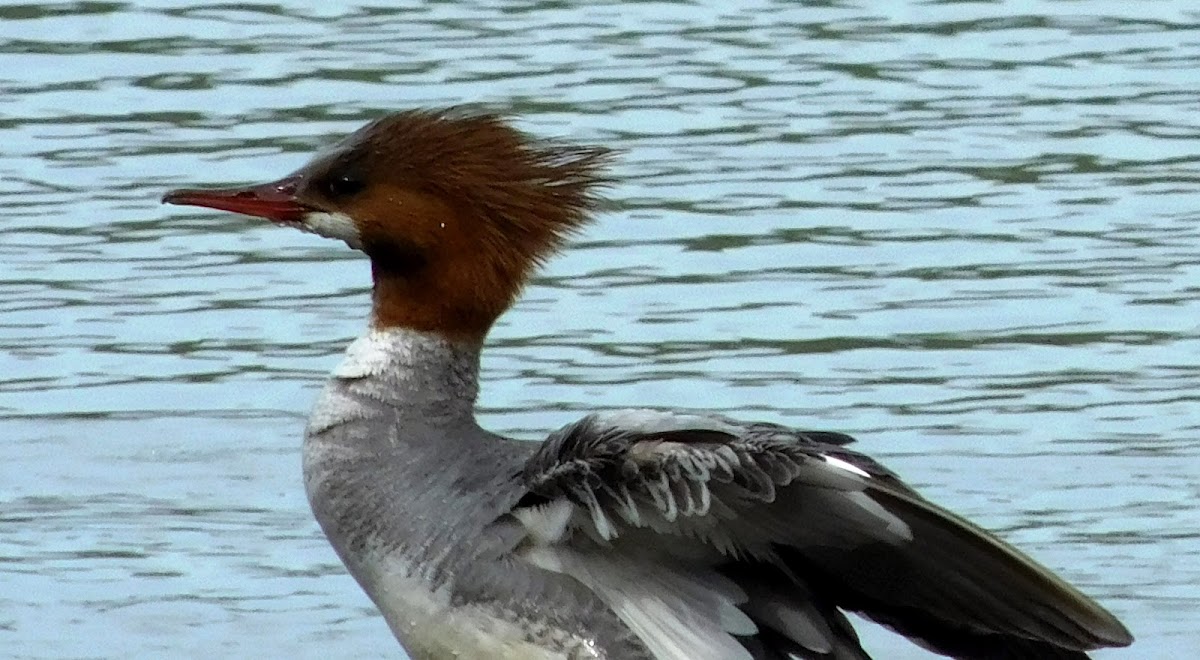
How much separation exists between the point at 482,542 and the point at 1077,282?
14.5 feet

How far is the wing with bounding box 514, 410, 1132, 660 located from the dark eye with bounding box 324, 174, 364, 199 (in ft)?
2.94

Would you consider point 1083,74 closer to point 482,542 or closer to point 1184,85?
point 1184,85

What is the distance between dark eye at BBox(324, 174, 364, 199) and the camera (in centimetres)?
719

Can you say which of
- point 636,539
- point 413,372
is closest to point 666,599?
point 636,539

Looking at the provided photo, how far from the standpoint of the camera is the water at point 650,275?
353 inches

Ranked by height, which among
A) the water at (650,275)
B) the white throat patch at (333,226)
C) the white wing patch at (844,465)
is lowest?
the water at (650,275)

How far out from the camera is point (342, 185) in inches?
284

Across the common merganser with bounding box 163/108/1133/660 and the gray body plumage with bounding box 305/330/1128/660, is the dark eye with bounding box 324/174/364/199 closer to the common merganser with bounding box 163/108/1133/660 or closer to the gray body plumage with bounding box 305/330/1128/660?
the common merganser with bounding box 163/108/1133/660

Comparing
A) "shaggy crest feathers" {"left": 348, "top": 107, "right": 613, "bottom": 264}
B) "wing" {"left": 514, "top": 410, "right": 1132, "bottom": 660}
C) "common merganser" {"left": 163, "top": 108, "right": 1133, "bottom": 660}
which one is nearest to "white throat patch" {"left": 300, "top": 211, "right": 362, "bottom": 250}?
"common merganser" {"left": 163, "top": 108, "right": 1133, "bottom": 660}

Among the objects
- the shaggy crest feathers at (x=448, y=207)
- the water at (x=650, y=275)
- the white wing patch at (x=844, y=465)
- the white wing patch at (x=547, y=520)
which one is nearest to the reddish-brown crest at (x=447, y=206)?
the shaggy crest feathers at (x=448, y=207)

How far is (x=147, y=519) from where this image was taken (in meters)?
9.20

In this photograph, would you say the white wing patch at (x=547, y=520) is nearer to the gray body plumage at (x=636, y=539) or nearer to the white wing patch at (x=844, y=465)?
the gray body plumage at (x=636, y=539)

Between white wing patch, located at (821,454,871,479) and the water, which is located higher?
white wing patch, located at (821,454,871,479)

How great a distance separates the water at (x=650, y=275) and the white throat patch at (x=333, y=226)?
4.84 feet
